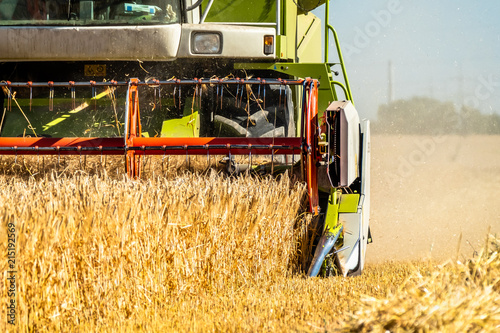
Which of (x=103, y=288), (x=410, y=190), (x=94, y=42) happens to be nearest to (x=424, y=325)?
(x=103, y=288)

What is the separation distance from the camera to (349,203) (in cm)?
472

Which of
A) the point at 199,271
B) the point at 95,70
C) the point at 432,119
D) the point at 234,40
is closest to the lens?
the point at 199,271

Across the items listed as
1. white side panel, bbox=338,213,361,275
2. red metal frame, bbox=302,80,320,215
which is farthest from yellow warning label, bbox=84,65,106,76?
white side panel, bbox=338,213,361,275

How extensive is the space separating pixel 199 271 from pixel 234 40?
2.09m

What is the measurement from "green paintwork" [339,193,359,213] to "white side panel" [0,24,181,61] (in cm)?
171

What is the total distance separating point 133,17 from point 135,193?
2.20m

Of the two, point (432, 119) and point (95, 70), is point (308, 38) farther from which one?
point (432, 119)

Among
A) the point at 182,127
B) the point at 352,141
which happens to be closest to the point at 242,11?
the point at 182,127

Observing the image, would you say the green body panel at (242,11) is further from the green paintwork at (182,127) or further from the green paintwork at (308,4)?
the green paintwork at (182,127)

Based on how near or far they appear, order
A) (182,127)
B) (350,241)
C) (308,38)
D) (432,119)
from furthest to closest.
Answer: (432,119)
(308,38)
(182,127)
(350,241)

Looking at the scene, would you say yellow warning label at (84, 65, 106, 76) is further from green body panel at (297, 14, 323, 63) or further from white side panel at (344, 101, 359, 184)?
white side panel at (344, 101, 359, 184)

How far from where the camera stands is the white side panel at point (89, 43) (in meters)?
5.26

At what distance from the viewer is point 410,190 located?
10.5 meters

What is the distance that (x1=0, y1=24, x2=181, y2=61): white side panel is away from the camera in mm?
5262
